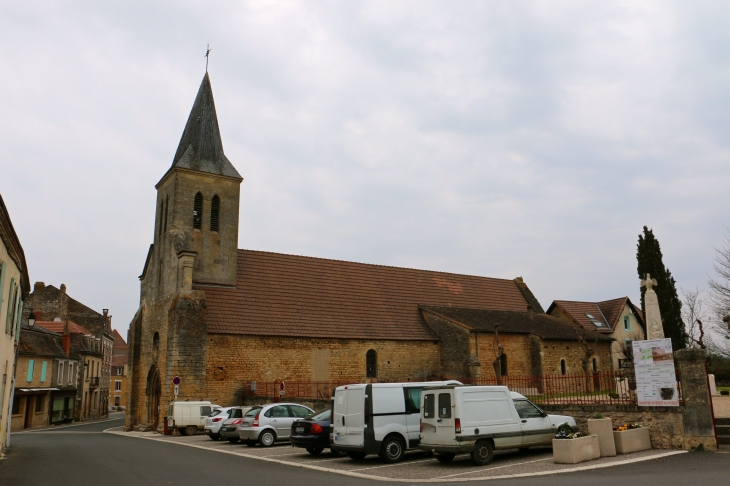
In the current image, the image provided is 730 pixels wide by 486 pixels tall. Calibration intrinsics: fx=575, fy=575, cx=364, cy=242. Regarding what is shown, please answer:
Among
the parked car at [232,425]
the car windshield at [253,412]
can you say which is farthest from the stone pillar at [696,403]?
the parked car at [232,425]

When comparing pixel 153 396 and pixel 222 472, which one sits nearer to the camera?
pixel 222 472

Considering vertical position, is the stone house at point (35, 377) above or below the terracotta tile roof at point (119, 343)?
below

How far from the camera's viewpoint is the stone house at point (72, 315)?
5728cm

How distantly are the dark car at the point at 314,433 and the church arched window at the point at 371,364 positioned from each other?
618 inches

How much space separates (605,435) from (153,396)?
2310 cm

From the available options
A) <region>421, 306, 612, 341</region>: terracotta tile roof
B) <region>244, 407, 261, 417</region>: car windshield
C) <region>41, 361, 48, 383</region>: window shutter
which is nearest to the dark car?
<region>244, 407, 261, 417</region>: car windshield

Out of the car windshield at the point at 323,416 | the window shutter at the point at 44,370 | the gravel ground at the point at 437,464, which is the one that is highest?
the window shutter at the point at 44,370

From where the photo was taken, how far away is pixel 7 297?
52.7ft

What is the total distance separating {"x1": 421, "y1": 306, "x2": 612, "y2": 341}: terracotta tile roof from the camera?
3497cm

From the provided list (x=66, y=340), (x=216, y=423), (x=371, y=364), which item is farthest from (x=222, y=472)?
(x=66, y=340)

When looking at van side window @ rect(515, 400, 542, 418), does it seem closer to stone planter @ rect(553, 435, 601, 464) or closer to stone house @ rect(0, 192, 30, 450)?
stone planter @ rect(553, 435, 601, 464)

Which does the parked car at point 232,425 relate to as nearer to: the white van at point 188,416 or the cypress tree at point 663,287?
the white van at point 188,416

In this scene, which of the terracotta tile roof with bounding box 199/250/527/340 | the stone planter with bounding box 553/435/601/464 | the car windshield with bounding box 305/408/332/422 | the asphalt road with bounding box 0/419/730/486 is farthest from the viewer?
the terracotta tile roof with bounding box 199/250/527/340

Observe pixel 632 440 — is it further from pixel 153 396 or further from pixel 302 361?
pixel 153 396
